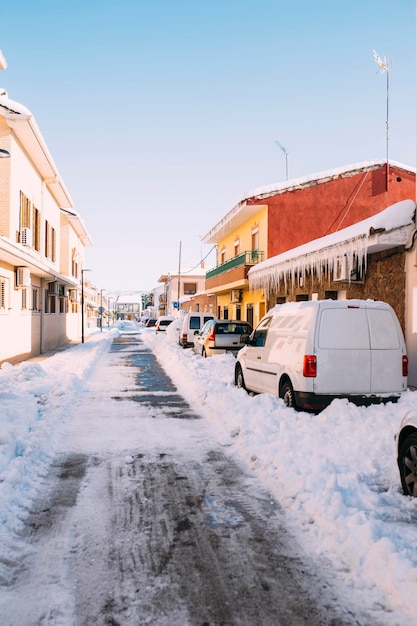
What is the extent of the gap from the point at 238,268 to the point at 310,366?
1753cm

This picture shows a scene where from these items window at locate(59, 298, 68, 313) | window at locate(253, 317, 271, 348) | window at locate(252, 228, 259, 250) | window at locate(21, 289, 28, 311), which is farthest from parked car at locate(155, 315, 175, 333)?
window at locate(253, 317, 271, 348)

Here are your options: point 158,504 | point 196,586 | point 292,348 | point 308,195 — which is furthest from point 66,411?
point 308,195

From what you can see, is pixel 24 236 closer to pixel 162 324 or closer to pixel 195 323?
pixel 195 323

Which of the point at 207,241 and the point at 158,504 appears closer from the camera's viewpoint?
the point at 158,504

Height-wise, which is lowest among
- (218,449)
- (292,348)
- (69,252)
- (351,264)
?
(218,449)

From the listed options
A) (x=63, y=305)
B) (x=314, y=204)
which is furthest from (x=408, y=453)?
(x=63, y=305)

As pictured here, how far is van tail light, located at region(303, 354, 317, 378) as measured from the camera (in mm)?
7176

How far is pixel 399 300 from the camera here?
36.4 ft

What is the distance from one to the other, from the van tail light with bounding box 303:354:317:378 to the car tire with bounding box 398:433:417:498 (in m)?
2.57

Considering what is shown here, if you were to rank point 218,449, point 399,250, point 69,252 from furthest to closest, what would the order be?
point 69,252 < point 399,250 < point 218,449

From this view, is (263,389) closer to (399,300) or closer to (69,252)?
(399,300)

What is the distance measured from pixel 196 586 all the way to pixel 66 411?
6.12 meters

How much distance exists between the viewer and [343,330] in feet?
24.1

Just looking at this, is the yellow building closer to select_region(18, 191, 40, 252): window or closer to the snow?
select_region(18, 191, 40, 252): window
